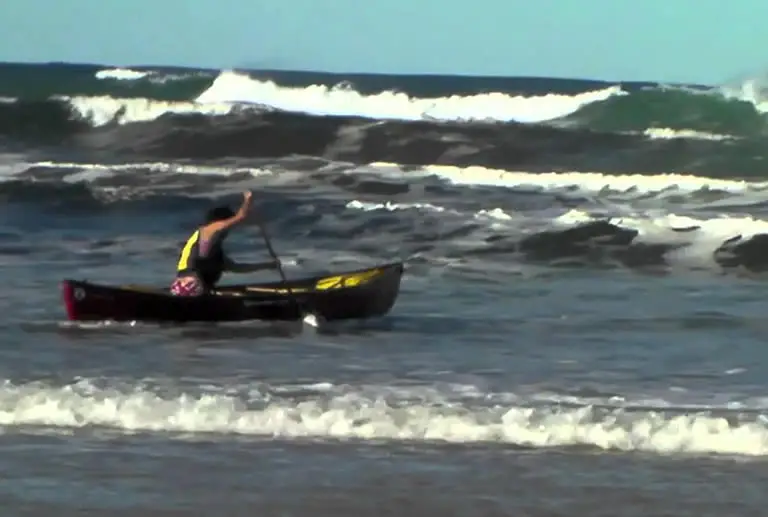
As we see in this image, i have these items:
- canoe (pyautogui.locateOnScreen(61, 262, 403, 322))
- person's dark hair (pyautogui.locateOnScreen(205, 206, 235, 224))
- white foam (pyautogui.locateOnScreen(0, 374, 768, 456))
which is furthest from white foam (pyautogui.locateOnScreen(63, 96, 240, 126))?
white foam (pyautogui.locateOnScreen(0, 374, 768, 456))

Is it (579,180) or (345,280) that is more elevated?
(579,180)

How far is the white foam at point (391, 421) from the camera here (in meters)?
8.49

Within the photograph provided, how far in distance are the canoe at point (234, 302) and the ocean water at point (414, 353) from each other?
5.9 inches

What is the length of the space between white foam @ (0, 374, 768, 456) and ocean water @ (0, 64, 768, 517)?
2 cm

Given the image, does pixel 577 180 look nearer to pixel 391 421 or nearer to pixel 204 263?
pixel 204 263

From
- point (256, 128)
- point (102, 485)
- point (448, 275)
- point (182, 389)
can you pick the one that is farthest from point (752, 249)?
point (256, 128)

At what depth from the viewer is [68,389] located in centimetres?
980

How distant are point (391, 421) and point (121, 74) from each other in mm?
56705

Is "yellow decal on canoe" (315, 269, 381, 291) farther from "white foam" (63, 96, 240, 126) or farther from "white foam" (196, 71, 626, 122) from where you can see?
"white foam" (196, 71, 626, 122)

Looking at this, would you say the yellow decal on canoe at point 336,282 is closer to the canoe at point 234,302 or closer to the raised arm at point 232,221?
the canoe at point 234,302

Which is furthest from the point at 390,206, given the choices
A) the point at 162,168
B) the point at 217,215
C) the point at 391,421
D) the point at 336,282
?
the point at 391,421

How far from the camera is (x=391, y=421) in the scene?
879 centimetres

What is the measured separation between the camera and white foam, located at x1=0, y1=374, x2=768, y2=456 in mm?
8492

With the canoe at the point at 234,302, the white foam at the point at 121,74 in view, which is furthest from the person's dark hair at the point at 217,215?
the white foam at the point at 121,74
